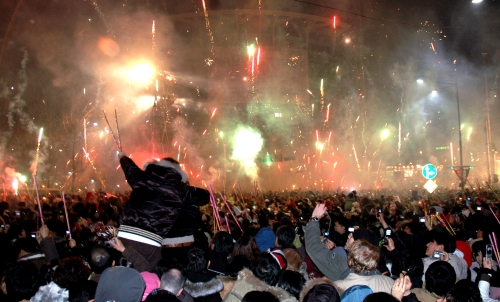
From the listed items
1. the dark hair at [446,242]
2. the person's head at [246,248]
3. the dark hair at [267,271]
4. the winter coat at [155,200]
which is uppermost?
the winter coat at [155,200]

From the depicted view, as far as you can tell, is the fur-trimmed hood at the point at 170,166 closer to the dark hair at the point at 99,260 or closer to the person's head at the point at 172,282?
the dark hair at the point at 99,260

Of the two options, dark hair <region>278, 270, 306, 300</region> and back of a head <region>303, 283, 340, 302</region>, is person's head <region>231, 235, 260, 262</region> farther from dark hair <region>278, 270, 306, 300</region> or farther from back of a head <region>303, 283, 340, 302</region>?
back of a head <region>303, 283, 340, 302</region>

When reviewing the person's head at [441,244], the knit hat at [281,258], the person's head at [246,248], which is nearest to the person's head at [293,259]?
the knit hat at [281,258]

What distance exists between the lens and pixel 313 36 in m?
67.9

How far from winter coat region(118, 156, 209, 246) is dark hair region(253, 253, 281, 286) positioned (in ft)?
3.80

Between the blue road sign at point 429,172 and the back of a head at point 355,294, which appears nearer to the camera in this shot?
the back of a head at point 355,294

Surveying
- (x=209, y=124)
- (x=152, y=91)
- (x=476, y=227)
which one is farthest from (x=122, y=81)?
(x=476, y=227)

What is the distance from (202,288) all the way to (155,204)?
46.9 inches

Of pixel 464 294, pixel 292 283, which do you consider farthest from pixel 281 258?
pixel 464 294

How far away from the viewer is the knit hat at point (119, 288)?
325cm

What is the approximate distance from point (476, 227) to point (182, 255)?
22.4 ft

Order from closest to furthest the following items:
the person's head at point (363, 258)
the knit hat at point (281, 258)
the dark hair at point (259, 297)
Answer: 1. the dark hair at point (259, 297)
2. the person's head at point (363, 258)
3. the knit hat at point (281, 258)

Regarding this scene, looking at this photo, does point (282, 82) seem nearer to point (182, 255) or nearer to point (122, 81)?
point (122, 81)

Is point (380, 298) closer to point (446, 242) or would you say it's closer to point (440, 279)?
point (440, 279)
